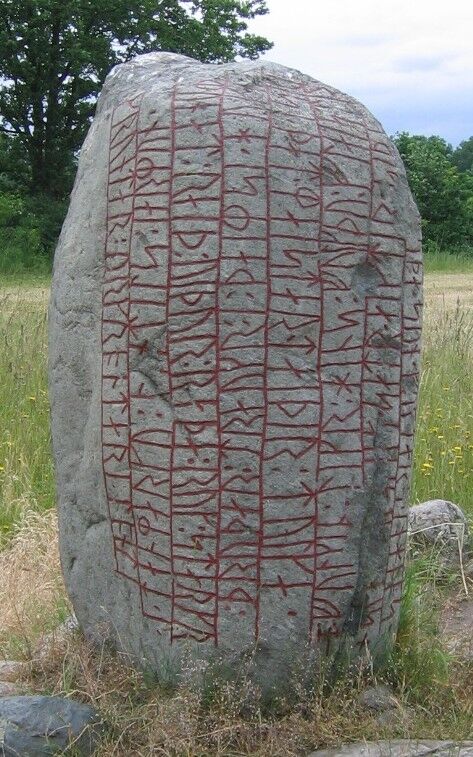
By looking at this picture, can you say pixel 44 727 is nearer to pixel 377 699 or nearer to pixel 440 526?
pixel 377 699

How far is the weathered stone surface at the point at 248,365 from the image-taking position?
2.81 m

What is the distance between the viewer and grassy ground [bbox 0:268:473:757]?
111 inches

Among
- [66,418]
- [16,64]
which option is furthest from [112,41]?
[66,418]

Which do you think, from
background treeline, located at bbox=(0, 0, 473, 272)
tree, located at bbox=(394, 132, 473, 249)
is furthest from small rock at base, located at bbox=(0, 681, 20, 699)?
tree, located at bbox=(394, 132, 473, 249)

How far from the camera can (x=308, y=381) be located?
2.83m

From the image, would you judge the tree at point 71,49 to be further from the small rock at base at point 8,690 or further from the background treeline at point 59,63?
the small rock at base at point 8,690

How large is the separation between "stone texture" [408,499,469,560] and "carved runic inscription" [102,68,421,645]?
1.45m

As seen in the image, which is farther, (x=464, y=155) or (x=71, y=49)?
(x=464, y=155)

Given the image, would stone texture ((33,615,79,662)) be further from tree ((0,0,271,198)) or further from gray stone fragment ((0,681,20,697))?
tree ((0,0,271,198))

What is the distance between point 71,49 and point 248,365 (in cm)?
1444

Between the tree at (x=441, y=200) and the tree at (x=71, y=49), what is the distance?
712cm

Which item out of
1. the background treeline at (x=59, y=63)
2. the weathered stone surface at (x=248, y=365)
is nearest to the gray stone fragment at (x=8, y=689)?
the weathered stone surface at (x=248, y=365)

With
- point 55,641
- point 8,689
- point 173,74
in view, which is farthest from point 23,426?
point 173,74

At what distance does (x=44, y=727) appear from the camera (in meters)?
2.79
